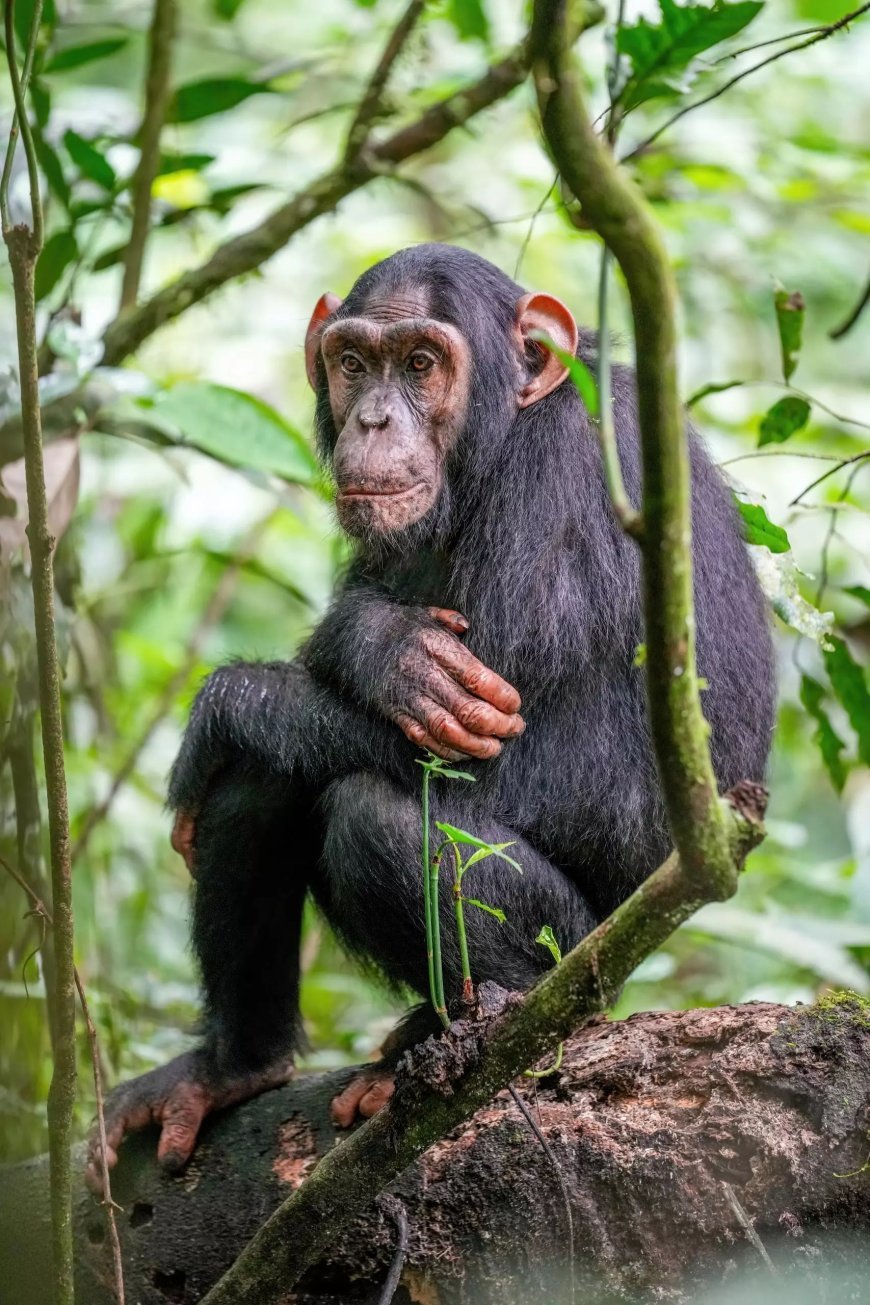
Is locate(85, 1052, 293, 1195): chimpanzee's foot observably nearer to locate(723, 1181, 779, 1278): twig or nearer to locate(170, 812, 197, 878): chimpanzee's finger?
locate(170, 812, 197, 878): chimpanzee's finger

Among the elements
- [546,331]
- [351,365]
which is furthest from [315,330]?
[546,331]

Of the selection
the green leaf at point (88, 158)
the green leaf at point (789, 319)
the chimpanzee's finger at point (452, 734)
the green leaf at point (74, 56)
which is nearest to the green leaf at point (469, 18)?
the green leaf at point (74, 56)

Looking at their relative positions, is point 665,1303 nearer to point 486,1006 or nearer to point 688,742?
point 486,1006

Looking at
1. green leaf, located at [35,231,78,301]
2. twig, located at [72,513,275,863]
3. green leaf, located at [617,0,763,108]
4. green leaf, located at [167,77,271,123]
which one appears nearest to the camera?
green leaf, located at [617,0,763,108]

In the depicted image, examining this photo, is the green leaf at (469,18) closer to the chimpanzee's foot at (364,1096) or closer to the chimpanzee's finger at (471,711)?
the chimpanzee's finger at (471,711)

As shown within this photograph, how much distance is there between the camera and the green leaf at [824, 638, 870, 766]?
4625mm

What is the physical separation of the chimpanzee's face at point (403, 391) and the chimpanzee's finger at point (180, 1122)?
1.89 meters

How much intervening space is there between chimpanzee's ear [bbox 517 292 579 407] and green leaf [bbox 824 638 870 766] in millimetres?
1312

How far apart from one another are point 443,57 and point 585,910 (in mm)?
10142

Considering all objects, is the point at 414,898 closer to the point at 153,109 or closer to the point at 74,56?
the point at 153,109

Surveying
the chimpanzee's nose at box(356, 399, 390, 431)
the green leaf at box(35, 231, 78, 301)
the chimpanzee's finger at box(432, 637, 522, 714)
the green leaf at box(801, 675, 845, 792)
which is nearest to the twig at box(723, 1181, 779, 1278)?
the chimpanzee's finger at box(432, 637, 522, 714)

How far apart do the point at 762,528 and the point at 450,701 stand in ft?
3.39

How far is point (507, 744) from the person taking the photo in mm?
4203

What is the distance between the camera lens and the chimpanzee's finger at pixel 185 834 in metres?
4.65
